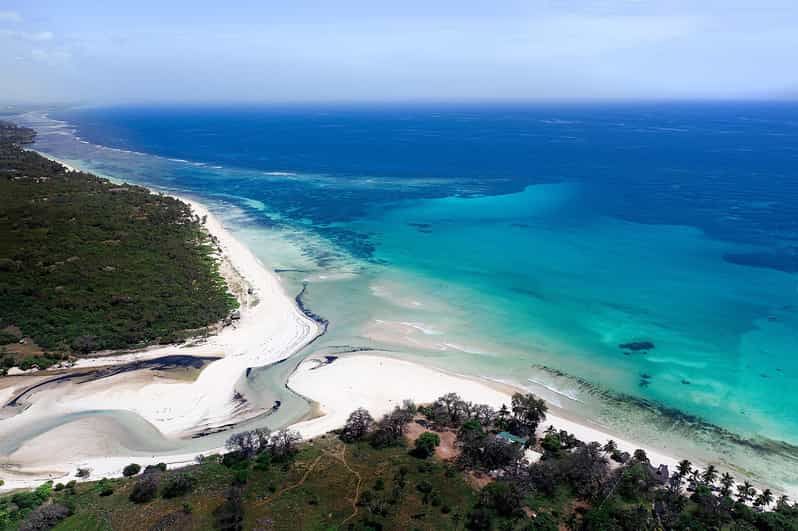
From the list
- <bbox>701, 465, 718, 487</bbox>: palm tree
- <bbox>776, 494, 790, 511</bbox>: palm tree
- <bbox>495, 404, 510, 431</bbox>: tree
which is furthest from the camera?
<bbox>495, 404, 510, 431</bbox>: tree

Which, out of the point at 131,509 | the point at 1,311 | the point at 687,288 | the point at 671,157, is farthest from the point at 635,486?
the point at 671,157

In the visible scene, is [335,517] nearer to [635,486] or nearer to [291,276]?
[635,486]

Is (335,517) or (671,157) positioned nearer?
(335,517)

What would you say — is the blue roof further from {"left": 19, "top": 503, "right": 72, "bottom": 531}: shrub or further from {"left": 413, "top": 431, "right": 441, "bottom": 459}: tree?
{"left": 19, "top": 503, "right": 72, "bottom": 531}: shrub

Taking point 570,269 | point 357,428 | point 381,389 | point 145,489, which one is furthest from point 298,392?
point 570,269

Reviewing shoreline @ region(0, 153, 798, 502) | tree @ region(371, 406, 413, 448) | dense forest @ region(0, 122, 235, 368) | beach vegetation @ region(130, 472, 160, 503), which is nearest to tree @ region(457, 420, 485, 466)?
tree @ region(371, 406, 413, 448)

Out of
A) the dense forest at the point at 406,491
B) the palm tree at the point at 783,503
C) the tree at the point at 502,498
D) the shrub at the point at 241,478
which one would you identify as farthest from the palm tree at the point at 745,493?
the shrub at the point at 241,478

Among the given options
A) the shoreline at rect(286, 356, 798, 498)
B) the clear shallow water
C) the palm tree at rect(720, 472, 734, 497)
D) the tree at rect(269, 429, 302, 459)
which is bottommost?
the shoreline at rect(286, 356, 798, 498)
